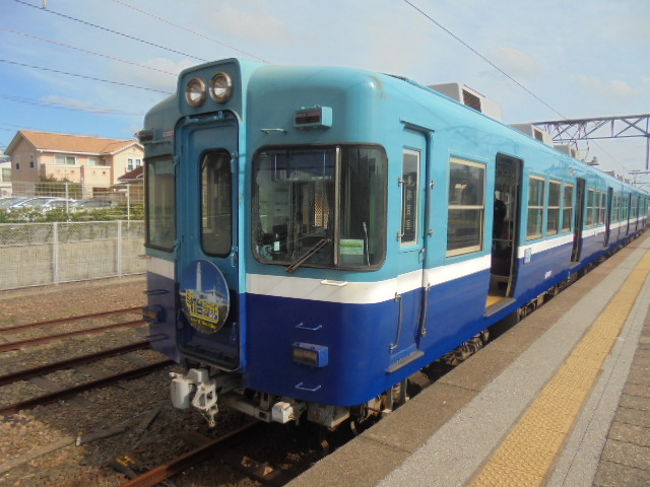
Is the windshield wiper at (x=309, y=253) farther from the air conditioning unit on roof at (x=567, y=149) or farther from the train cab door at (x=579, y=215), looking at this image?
the train cab door at (x=579, y=215)

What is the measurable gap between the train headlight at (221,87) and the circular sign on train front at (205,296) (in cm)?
125

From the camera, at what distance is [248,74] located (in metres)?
3.67

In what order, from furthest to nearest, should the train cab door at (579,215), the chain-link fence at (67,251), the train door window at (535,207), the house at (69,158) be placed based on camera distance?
the house at (69,158) < the chain-link fence at (67,251) < the train cab door at (579,215) < the train door window at (535,207)

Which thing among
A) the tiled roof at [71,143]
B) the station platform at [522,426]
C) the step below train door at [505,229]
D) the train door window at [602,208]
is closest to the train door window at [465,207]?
the station platform at [522,426]

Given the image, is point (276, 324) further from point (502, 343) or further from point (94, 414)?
point (502, 343)

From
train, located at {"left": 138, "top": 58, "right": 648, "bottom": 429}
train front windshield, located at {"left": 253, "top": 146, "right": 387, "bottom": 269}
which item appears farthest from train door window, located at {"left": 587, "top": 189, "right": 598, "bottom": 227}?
train front windshield, located at {"left": 253, "top": 146, "right": 387, "bottom": 269}

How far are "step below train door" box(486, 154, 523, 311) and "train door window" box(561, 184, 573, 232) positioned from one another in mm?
2030

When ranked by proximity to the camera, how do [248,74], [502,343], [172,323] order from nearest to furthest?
[248,74] → [172,323] → [502,343]

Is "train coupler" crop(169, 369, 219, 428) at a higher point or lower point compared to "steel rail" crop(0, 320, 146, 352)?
higher

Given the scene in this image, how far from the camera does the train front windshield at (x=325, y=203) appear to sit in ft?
11.2

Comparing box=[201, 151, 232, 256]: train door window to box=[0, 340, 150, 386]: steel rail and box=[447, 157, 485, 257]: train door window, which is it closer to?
box=[447, 157, 485, 257]: train door window

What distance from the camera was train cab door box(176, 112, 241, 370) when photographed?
3773mm

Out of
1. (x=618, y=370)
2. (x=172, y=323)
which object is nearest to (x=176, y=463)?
(x=172, y=323)

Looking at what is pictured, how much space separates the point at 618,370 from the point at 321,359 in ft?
11.5
